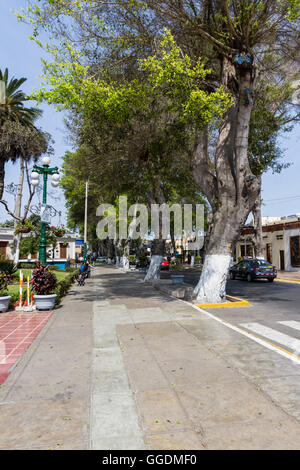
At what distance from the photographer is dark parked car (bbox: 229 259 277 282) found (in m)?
22.7

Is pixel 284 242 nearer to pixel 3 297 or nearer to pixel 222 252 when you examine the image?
pixel 222 252

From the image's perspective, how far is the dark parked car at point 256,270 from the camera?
22.7 m

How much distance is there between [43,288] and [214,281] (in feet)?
19.9

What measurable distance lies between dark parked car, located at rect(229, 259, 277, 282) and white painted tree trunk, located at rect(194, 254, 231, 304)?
11.6 m

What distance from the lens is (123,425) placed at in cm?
344

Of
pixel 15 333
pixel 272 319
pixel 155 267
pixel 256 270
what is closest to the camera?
pixel 15 333

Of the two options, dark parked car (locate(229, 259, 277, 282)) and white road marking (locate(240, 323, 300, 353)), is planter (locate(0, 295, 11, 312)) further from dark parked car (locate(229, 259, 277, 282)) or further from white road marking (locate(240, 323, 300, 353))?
dark parked car (locate(229, 259, 277, 282))

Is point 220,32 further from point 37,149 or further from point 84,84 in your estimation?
point 37,149

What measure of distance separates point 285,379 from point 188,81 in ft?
31.2

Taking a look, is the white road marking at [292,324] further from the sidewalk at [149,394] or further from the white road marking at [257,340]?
the sidewalk at [149,394]

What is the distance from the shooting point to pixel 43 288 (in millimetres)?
11078

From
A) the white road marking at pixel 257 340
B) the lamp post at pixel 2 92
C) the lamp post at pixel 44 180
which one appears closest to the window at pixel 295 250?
the white road marking at pixel 257 340
